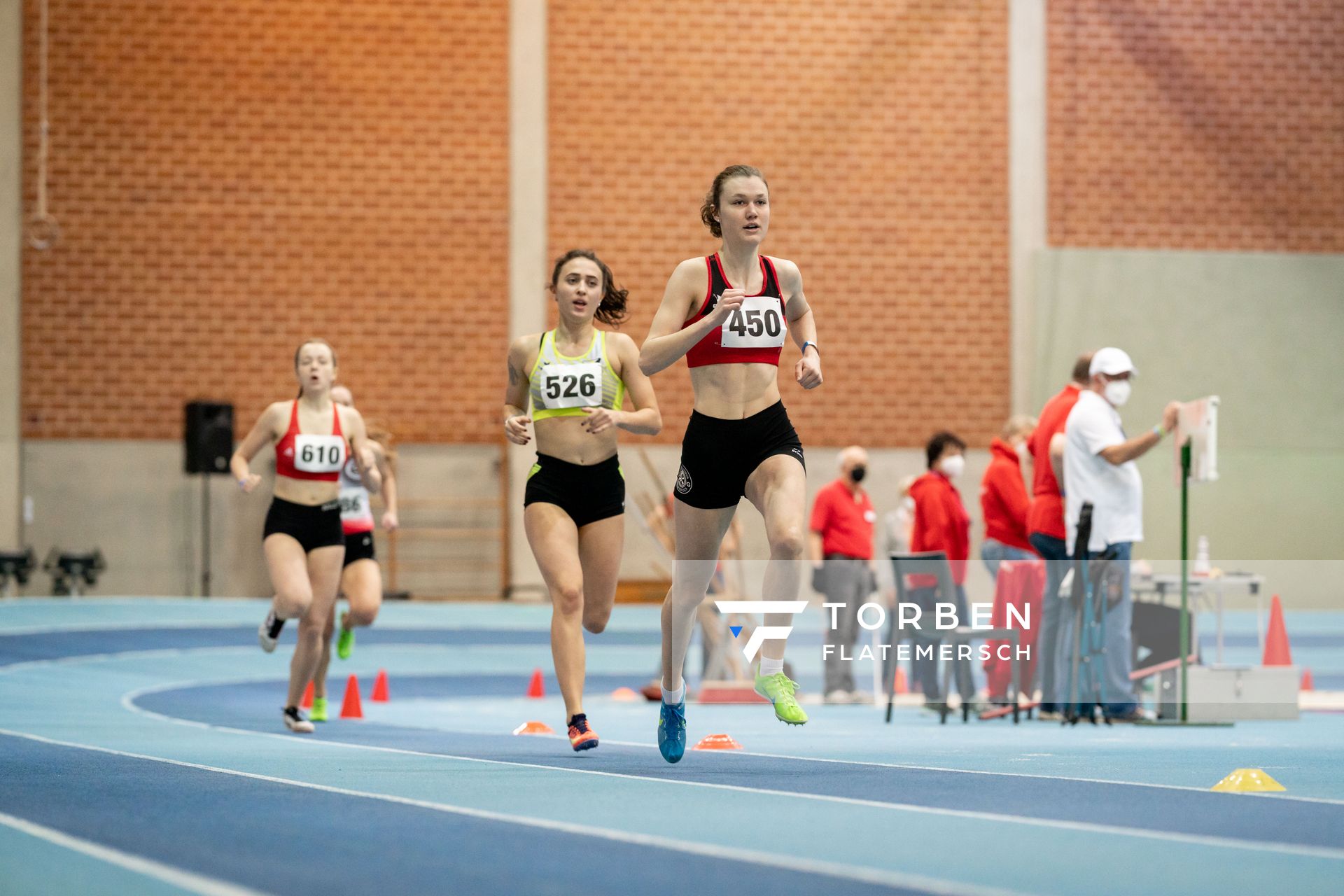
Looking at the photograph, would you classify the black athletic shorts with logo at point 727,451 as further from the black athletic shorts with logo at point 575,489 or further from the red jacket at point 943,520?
the red jacket at point 943,520

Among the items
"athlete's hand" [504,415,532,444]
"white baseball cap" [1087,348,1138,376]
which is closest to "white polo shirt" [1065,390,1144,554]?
"white baseball cap" [1087,348,1138,376]

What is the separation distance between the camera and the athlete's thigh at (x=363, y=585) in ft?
31.1

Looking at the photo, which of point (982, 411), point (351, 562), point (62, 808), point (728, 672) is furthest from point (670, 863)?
point (982, 411)

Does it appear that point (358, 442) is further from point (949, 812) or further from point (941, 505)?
point (949, 812)

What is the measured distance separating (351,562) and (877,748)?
3.96 metres

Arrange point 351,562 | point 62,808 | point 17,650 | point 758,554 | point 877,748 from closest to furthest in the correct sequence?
point 62,808
point 877,748
point 351,562
point 17,650
point 758,554

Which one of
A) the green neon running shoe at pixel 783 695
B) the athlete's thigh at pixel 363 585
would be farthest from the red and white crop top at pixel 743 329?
the athlete's thigh at pixel 363 585

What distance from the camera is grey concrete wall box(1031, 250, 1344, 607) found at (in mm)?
Answer: 20125

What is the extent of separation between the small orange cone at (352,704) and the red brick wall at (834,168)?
32.6ft

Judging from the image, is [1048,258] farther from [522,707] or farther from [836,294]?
[522,707]

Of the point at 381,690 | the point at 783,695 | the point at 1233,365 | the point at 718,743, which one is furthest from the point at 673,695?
the point at 1233,365

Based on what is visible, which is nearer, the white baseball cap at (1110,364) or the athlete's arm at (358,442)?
the athlete's arm at (358,442)

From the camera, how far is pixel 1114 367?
907cm

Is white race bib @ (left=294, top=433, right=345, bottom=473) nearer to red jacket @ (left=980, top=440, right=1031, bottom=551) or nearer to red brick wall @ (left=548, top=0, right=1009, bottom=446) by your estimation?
red jacket @ (left=980, top=440, right=1031, bottom=551)
